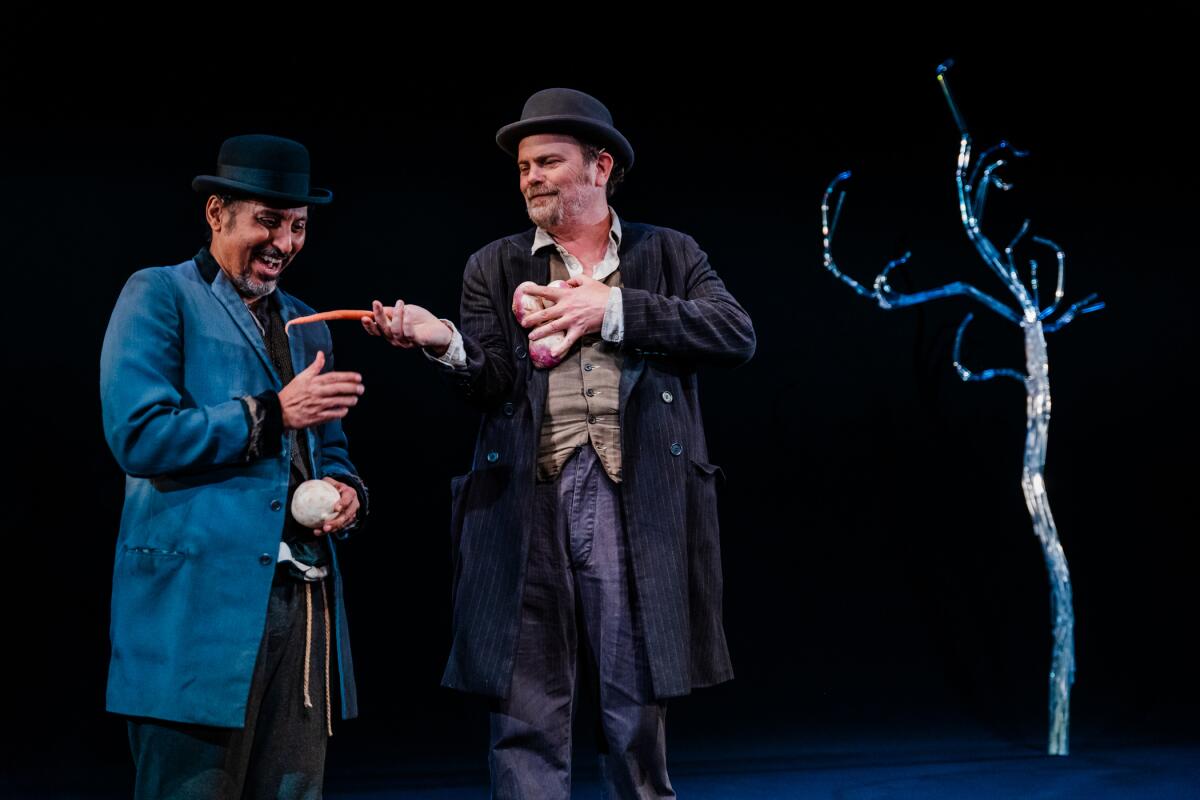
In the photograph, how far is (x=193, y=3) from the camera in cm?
355

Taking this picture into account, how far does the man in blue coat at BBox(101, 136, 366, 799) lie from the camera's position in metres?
1.80

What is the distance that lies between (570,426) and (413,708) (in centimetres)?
193

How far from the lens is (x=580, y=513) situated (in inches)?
81.1

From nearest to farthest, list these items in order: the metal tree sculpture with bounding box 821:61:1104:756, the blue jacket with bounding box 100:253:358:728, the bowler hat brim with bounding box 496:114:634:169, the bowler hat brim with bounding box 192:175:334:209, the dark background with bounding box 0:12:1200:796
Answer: the blue jacket with bounding box 100:253:358:728 < the bowler hat brim with bounding box 192:175:334:209 < the bowler hat brim with bounding box 496:114:634:169 < the dark background with bounding box 0:12:1200:796 < the metal tree sculpture with bounding box 821:61:1104:756

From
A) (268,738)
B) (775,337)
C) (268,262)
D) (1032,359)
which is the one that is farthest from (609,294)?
(1032,359)

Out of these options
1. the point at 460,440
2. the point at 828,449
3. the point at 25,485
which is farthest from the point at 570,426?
the point at 828,449

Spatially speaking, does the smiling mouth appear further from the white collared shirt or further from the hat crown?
the hat crown

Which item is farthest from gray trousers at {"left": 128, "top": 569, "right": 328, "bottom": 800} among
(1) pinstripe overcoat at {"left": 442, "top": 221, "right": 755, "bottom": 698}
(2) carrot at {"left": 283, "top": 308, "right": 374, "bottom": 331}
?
(2) carrot at {"left": 283, "top": 308, "right": 374, "bottom": 331}

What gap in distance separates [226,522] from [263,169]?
602 mm

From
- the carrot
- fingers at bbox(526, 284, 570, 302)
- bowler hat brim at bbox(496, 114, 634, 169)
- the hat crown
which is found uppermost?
the hat crown

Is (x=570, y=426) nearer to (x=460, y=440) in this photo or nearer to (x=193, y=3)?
(x=460, y=440)

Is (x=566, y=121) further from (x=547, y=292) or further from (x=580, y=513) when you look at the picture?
(x=580, y=513)

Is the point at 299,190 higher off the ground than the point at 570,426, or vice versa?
the point at 299,190

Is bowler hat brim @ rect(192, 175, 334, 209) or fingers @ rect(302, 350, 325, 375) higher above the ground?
bowler hat brim @ rect(192, 175, 334, 209)
